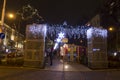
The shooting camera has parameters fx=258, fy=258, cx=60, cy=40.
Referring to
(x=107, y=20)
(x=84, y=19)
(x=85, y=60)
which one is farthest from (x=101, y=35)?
(x=84, y=19)

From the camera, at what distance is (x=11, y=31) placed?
10631 centimetres

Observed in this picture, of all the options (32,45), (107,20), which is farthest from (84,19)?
(32,45)

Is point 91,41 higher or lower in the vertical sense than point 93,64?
higher

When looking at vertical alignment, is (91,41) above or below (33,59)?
above

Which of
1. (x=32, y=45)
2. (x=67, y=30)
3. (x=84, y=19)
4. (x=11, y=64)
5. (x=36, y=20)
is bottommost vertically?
(x=11, y=64)

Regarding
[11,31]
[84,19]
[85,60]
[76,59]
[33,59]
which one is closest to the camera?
[33,59]

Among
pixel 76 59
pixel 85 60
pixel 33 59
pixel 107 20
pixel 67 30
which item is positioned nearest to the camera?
pixel 33 59

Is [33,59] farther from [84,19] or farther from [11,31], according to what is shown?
[11,31]

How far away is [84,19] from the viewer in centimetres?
9781

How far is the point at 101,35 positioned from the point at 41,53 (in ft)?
21.1

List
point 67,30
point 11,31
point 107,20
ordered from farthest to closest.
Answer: point 11,31
point 107,20
point 67,30

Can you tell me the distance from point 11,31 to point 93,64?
277ft

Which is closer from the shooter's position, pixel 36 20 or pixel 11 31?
pixel 36 20

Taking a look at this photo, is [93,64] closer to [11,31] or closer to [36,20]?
[36,20]
